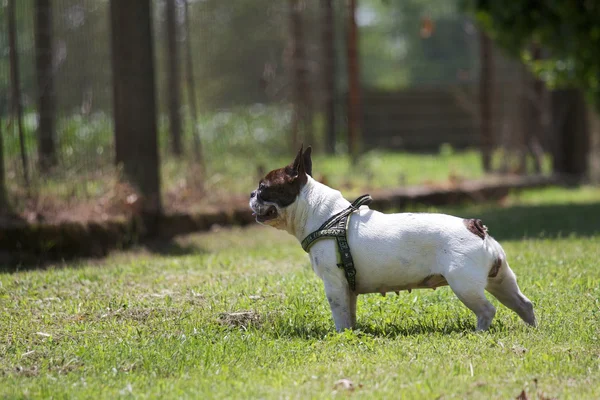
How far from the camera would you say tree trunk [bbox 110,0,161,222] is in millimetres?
11914

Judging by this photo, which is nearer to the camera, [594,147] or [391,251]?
[391,251]

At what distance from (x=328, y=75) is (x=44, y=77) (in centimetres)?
1030

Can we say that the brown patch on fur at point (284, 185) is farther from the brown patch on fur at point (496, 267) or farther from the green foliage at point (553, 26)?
the green foliage at point (553, 26)

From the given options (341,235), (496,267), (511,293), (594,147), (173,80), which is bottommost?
(594,147)

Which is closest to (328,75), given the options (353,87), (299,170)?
(353,87)

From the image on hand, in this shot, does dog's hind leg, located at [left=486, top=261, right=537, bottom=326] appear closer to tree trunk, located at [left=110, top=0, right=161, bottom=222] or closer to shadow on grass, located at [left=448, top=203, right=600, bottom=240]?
shadow on grass, located at [left=448, top=203, right=600, bottom=240]

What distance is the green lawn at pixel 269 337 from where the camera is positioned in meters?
4.96

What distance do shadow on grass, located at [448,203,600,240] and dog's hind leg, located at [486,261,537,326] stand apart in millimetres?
4371

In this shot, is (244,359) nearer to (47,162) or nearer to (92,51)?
(47,162)

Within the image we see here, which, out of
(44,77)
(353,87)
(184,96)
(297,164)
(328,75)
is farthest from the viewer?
(328,75)

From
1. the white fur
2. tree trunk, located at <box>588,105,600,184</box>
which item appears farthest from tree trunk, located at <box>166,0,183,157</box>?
tree trunk, located at <box>588,105,600,184</box>

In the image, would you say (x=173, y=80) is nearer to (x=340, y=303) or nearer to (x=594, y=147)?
(x=340, y=303)

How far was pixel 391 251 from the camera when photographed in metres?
6.15

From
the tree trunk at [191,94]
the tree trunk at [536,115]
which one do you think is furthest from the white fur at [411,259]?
the tree trunk at [536,115]
